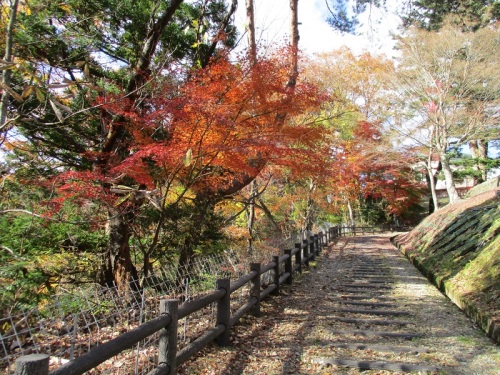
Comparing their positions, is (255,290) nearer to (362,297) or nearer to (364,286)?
(362,297)

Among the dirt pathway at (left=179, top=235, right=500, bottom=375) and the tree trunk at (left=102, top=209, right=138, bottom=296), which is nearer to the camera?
the dirt pathway at (left=179, top=235, right=500, bottom=375)

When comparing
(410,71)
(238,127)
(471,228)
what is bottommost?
(471,228)

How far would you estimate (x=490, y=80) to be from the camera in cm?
1496

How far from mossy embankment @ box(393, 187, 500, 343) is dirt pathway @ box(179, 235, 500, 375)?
24 centimetres

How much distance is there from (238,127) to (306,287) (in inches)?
148

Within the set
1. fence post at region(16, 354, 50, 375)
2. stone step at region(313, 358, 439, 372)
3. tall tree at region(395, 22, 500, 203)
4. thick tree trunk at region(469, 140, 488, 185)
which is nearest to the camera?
fence post at region(16, 354, 50, 375)

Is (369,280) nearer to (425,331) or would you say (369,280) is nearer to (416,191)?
(425,331)

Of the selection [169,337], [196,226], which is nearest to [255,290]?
[169,337]

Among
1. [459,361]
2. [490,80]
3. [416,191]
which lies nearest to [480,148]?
[416,191]

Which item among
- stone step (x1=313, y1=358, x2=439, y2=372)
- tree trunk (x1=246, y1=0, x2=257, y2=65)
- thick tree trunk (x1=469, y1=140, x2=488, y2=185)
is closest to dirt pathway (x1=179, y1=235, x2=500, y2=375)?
stone step (x1=313, y1=358, x2=439, y2=372)

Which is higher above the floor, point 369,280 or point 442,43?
point 442,43

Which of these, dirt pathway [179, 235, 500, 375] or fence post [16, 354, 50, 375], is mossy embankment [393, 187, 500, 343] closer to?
dirt pathway [179, 235, 500, 375]

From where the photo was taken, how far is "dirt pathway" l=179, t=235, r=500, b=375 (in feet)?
12.3

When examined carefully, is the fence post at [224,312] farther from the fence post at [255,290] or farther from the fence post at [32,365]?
the fence post at [32,365]
